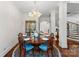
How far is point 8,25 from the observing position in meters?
4.09

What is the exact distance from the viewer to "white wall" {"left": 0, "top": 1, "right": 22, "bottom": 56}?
A: 11.7ft

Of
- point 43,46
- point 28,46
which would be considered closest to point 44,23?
point 43,46

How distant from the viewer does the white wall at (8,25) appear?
355 centimetres

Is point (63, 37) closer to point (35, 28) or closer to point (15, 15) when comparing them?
point (35, 28)

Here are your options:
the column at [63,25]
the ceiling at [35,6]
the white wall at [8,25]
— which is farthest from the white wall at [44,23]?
the column at [63,25]

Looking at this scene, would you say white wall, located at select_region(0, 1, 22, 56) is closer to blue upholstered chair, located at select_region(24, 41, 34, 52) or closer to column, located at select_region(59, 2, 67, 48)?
blue upholstered chair, located at select_region(24, 41, 34, 52)

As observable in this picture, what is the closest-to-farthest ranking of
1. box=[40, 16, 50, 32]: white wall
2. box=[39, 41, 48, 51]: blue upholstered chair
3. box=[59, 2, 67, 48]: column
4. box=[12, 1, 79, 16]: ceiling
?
box=[40, 16, 50, 32]: white wall < box=[39, 41, 48, 51]: blue upholstered chair < box=[12, 1, 79, 16]: ceiling < box=[59, 2, 67, 48]: column

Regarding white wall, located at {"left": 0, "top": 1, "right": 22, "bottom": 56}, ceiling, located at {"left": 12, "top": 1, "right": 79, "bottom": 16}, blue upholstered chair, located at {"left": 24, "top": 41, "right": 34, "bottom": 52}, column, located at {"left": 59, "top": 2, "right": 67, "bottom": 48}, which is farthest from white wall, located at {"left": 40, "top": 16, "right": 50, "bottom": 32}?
column, located at {"left": 59, "top": 2, "right": 67, "bottom": 48}

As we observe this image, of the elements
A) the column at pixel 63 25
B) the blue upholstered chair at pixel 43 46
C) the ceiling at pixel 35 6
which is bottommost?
the blue upholstered chair at pixel 43 46

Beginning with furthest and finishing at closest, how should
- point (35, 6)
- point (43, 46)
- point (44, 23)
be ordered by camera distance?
point (35, 6) → point (43, 46) → point (44, 23)

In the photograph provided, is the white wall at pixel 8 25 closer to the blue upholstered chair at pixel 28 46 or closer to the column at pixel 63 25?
the blue upholstered chair at pixel 28 46

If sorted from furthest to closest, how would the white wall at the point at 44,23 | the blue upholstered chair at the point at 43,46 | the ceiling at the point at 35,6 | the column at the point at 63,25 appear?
1. the column at the point at 63,25
2. the ceiling at the point at 35,6
3. the blue upholstered chair at the point at 43,46
4. the white wall at the point at 44,23

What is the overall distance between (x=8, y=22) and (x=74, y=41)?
2.12m

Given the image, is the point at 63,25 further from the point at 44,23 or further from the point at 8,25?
the point at 8,25
